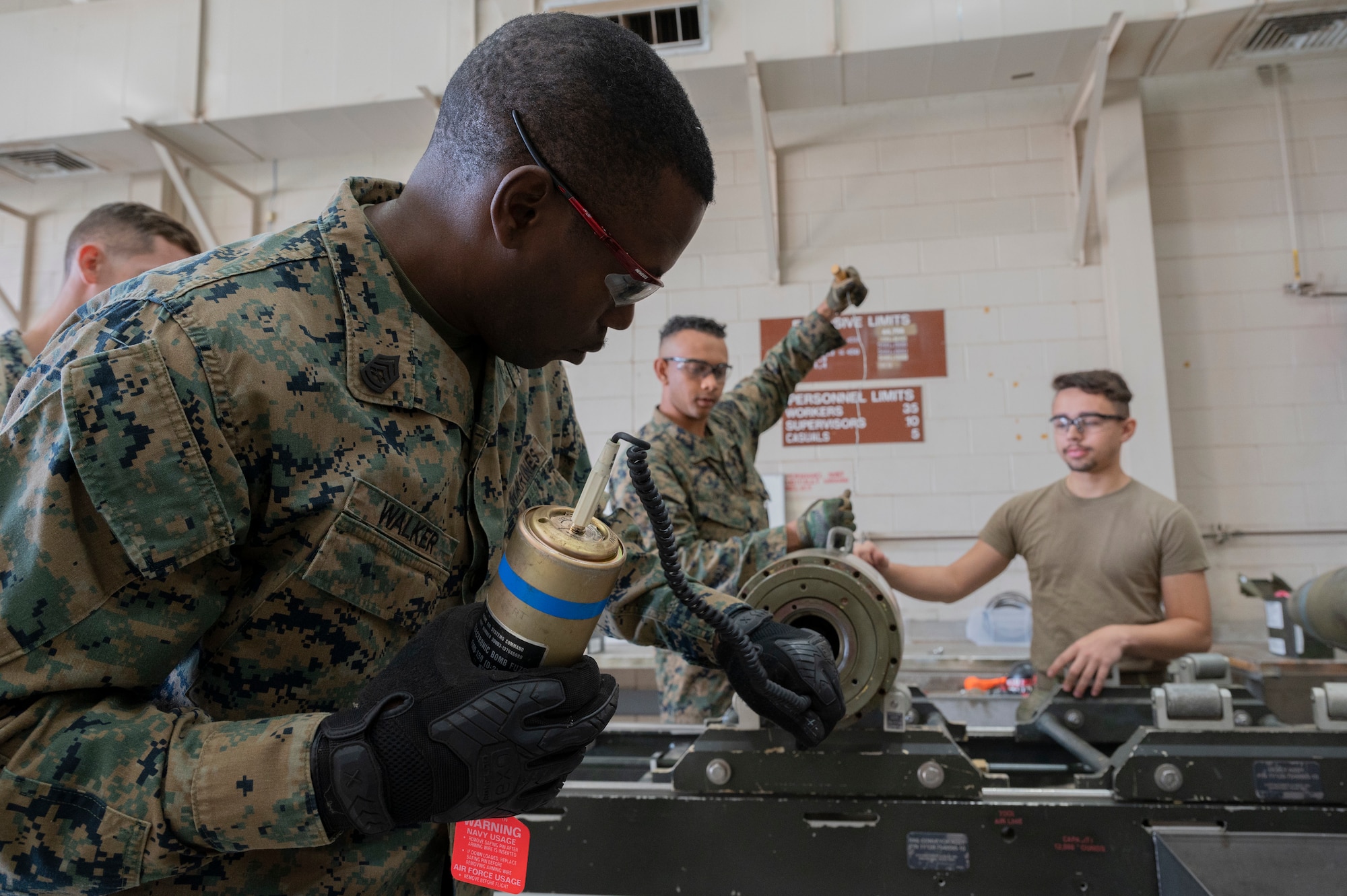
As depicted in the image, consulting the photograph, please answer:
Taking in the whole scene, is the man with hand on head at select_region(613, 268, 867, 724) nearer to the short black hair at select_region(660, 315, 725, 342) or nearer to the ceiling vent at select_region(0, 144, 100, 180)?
the short black hair at select_region(660, 315, 725, 342)

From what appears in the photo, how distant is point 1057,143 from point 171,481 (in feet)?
14.7

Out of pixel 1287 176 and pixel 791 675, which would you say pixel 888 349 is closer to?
pixel 1287 176

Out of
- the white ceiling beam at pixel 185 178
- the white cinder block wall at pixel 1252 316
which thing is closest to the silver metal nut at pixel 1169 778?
the white cinder block wall at pixel 1252 316

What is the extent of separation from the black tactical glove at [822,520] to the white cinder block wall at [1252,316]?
2665mm

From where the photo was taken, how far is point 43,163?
4.70 m

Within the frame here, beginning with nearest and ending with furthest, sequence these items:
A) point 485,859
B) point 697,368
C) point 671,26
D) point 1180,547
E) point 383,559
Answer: point 383,559 < point 485,859 < point 1180,547 < point 697,368 < point 671,26

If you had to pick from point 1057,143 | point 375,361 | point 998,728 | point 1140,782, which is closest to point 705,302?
point 1057,143

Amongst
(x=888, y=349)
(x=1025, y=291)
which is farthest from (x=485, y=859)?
(x=1025, y=291)

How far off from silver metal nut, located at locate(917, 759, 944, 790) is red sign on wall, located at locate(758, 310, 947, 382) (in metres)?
2.86

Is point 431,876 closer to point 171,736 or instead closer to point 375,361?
point 171,736

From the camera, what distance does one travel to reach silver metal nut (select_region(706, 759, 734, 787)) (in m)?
1.38

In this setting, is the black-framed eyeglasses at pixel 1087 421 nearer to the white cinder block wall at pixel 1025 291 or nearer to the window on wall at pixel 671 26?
the white cinder block wall at pixel 1025 291

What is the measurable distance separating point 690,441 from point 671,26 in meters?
2.31

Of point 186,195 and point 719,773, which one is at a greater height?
point 186,195
